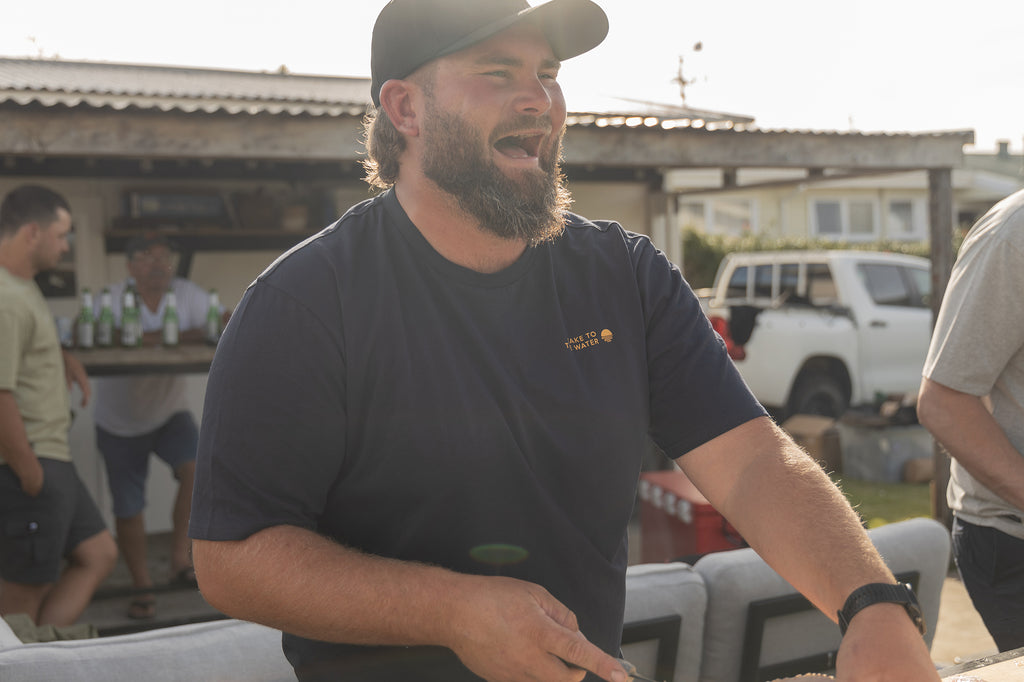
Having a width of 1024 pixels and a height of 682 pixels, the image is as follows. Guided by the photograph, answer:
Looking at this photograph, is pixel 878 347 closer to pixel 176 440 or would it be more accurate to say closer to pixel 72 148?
pixel 176 440

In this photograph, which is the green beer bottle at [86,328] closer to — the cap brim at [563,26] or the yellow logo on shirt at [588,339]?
the cap brim at [563,26]

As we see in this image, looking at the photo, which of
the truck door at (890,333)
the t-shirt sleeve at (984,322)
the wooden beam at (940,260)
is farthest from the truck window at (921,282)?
the t-shirt sleeve at (984,322)

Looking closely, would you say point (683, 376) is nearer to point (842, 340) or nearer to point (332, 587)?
point (332, 587)

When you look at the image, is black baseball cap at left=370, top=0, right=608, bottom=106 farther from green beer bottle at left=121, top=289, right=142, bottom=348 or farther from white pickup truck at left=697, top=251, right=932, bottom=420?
white pickup truck at left=697, top=251, right=932, bottom=420

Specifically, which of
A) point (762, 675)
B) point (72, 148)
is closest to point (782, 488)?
point (762, 675)

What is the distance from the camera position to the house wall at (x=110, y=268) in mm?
7141

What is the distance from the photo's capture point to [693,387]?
1673 millimetres

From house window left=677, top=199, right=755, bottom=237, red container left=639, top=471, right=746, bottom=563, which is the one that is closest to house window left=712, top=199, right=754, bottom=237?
house window left=677, top=199, right=755, bottom=237

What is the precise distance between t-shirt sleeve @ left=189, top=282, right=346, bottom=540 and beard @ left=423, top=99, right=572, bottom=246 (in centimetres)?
39

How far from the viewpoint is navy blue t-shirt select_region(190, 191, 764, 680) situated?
1.37 m

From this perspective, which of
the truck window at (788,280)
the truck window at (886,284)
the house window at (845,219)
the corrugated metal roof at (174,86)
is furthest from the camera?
the house window at (845,219)

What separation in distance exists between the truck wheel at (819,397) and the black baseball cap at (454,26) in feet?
30.7

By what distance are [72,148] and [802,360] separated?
8.08 m

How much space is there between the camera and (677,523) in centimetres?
554
